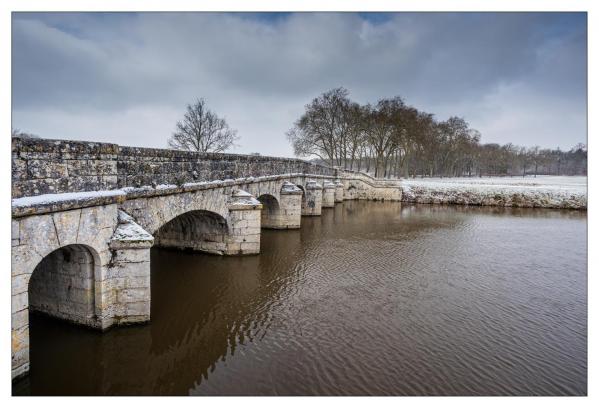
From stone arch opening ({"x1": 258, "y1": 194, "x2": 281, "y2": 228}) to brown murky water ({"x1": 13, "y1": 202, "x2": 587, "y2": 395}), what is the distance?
433 cm

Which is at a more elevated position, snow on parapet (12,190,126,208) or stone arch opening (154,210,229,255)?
snow on parapet (12,190,126,208)

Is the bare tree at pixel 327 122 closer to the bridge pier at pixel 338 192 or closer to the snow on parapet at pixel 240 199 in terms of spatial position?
the bridge pier at pixel 338 192

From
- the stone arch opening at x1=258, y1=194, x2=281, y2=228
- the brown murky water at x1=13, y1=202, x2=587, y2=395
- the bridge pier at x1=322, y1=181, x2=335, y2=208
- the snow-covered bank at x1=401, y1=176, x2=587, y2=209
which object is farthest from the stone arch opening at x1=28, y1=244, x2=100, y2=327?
the snow-covered bank at x1=401, y1=176, x2=587, y2=209

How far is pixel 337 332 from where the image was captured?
244 inches

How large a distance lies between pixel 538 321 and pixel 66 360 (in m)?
7.85

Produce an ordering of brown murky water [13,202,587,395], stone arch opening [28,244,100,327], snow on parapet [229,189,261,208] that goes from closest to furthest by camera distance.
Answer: brown murky water [13,202,587,395], stone arch opening [28,244,100,327], snow on parapet [229,189,261,208]

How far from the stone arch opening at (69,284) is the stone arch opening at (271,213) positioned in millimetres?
10343

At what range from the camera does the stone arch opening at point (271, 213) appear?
16.0 metres

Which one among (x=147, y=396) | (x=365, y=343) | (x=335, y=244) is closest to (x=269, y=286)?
(x=365, y=343)

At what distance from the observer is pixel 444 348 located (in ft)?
18.9

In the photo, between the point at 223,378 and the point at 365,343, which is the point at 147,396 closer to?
the point at 223,378

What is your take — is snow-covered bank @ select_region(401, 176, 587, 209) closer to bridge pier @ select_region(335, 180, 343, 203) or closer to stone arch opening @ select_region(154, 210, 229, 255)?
bridge pier @ select_region(335, 180, 343, 203)

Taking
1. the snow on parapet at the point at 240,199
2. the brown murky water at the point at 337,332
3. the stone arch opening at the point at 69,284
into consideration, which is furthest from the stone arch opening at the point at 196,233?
the stone arch opening at the point at 69,284

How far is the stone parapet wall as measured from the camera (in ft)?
14.8
